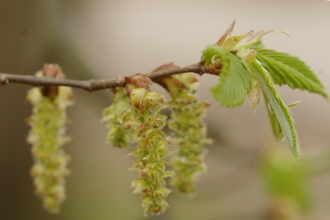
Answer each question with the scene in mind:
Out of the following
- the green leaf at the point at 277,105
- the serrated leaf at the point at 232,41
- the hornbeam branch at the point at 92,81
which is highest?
the hornbeam branch at the point at 92,81

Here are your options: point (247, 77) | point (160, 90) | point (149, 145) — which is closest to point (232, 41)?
point (247, 77)

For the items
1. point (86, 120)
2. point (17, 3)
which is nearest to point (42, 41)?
point (17, 3)

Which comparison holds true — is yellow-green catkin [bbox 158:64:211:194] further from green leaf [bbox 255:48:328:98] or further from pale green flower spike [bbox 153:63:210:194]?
green leaf [bbox 255:48:328:98]

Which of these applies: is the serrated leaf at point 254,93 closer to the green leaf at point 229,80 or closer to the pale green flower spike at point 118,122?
the green leaf at point 229,80

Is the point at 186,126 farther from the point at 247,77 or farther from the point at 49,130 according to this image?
the point at 49,130

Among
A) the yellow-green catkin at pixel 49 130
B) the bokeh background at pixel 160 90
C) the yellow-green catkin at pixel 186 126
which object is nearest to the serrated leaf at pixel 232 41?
the yellow-green catkin at pixel 186 126

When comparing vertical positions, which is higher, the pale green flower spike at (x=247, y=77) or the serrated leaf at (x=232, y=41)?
the serrated leaf at (x=232, y=41)

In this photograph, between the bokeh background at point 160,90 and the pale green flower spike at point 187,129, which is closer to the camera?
the pale green flower spike at point 187,129
